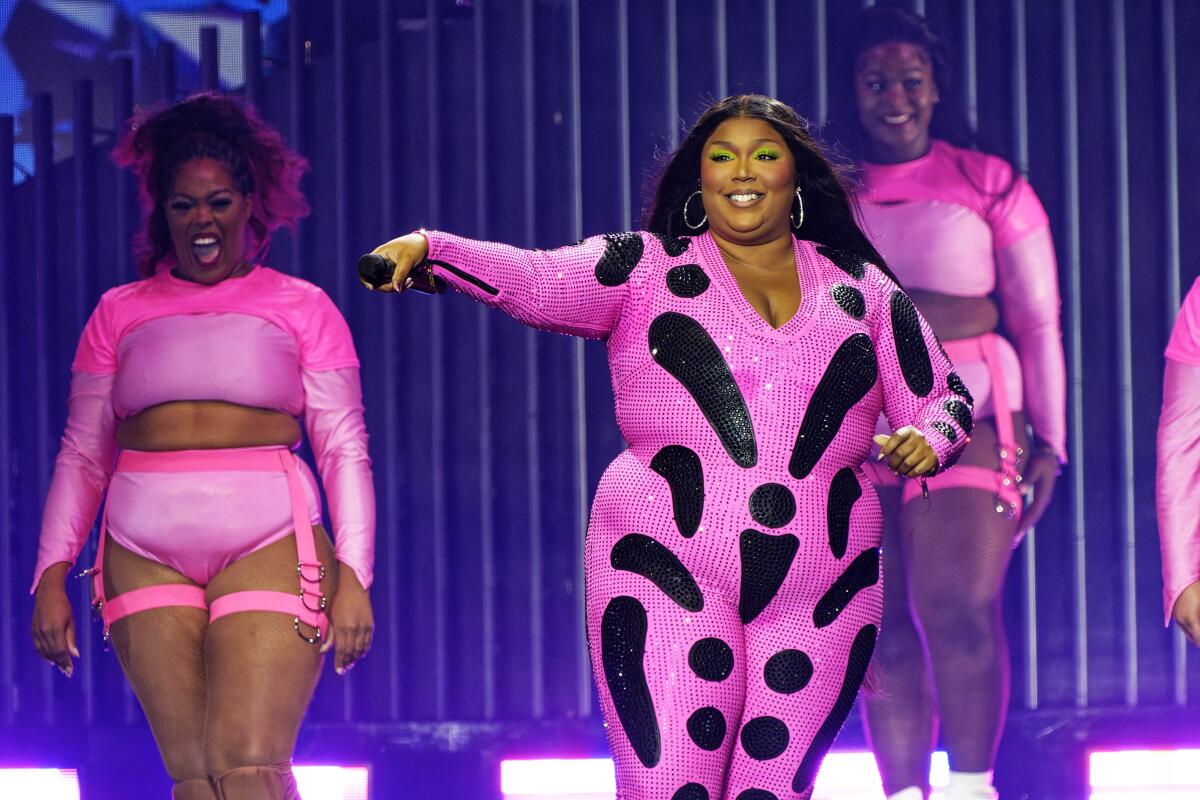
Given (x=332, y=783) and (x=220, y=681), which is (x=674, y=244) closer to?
(x=220, y=681)

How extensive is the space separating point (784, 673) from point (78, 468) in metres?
1.59

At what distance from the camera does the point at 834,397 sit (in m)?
2.26

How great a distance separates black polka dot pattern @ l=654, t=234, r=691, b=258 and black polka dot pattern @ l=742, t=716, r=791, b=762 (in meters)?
0.68

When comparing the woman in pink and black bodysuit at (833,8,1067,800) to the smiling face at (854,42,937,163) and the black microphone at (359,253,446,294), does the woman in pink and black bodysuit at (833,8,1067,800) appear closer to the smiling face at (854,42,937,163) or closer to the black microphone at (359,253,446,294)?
the smiling face at (854,42,937,163)

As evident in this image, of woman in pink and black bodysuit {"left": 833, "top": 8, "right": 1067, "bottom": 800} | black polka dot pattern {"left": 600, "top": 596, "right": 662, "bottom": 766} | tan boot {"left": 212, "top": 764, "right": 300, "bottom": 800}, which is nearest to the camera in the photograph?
black polka dot pattern {"left": 600, "top": 596, "right": 662, "bottom": 766}

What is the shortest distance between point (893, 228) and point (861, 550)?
1.63m

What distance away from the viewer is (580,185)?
3875 millimetres

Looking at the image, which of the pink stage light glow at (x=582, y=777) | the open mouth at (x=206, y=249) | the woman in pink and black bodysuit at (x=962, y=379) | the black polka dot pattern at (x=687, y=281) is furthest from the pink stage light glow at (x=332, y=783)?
the black polka dot pattern at (x=687, y=281)

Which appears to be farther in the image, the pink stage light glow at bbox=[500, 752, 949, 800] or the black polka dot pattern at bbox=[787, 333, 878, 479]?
the pink stage light glow at bbox=[500, 752, 949, 800]

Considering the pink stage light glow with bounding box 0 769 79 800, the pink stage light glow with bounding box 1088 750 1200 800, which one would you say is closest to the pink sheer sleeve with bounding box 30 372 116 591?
the pink stage light glow with bounding box 0 769 79 800

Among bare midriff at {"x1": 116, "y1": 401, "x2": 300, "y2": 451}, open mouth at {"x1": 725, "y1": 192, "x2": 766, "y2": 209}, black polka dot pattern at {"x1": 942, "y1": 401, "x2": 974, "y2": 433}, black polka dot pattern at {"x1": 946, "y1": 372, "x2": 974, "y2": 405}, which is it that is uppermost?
open mouth at {"x1": 725, "y1": 192, "x2": 766, "y2": 209}

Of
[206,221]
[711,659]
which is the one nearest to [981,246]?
[206,221]

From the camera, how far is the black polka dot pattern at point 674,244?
2338 mm

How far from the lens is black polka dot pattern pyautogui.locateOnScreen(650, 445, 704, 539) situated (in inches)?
86.2
